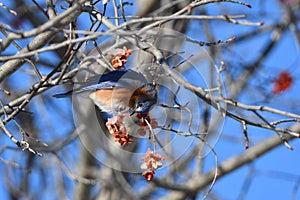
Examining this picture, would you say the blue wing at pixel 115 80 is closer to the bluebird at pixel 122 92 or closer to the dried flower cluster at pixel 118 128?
the bluebird at pixel 122 92

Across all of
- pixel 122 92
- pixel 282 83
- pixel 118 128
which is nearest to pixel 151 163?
pixel 118 128

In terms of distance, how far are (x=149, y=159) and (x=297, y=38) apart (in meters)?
2.82

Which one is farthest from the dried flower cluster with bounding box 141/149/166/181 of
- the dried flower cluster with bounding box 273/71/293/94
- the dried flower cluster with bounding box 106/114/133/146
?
the dried flower cluster with bounding box 273/71/293/94

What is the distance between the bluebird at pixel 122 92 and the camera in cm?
207

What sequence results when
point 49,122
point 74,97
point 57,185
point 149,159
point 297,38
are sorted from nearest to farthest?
point 149,159, point 74,97, point 297,38, point 49,122, point 57,185

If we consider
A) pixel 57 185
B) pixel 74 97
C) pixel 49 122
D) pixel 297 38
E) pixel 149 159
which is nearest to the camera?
pixel 149 159

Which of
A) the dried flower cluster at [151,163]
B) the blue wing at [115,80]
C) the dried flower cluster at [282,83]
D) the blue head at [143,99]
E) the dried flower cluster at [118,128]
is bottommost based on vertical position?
the dried flower cluster at [151,163]

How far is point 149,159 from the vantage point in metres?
2.08

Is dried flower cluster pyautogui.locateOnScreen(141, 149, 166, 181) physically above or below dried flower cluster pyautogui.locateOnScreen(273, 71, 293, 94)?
below

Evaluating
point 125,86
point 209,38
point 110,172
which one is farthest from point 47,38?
point 209,38

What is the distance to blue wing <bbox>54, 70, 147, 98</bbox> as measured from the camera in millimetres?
2144

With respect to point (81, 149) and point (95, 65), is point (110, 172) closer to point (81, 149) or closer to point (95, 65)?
point (81, 149)

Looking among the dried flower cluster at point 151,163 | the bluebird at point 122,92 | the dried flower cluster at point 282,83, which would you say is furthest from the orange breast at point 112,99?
the dried flower cluster at point 282,83

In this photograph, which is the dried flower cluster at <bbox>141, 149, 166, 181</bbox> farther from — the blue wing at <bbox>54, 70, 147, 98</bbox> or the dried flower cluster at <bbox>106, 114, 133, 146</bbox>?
the blue wing at <bbox>54, 70, 147, 98</bbox>
